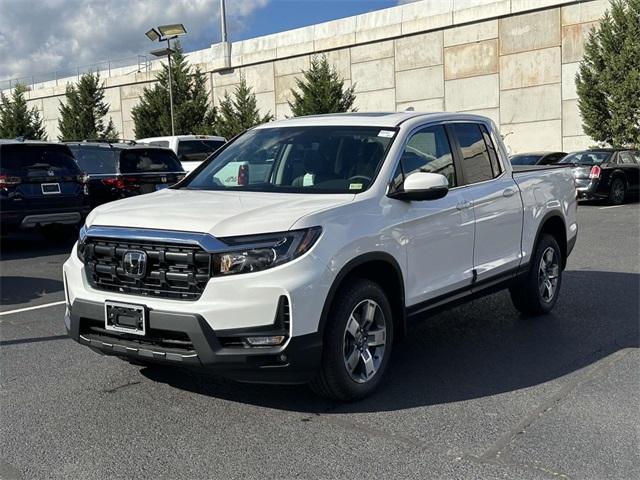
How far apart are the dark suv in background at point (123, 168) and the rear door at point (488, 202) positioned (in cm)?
861

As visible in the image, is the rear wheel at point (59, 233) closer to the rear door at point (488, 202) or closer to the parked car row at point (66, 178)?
the parked car row at point (66, 178)

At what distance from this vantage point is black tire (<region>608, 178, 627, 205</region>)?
1856cm

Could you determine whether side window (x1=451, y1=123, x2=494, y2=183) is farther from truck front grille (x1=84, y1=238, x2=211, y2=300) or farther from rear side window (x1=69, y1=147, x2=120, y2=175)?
rear side window (x1=69, y1=147, x2=120, y2=175)

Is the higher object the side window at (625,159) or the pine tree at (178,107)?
the pine tree at (178,107)

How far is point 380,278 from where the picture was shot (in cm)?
461

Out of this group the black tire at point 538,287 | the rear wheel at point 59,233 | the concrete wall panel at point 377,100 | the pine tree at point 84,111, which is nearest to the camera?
the black tire at point 538,287

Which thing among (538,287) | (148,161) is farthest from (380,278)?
(148,161)

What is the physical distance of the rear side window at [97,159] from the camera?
44.4 feet

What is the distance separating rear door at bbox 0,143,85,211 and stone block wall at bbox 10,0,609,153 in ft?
66.1

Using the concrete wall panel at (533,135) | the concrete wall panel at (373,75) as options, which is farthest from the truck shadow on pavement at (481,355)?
the concrete wall panel at (373,75)

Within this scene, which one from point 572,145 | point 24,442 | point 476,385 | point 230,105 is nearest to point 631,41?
point 572,145

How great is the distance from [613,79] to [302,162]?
2189 cm

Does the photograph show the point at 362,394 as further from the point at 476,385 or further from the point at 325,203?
the point at 325,203

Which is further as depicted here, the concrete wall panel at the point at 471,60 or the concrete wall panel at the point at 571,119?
the concrete wall panel at the point at 471,60
